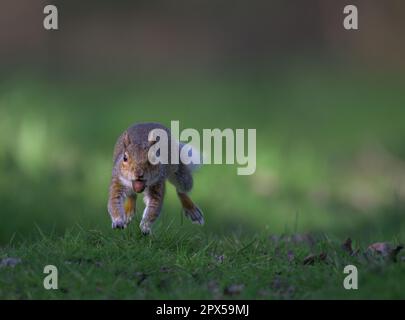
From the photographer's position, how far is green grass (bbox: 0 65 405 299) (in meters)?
5.76

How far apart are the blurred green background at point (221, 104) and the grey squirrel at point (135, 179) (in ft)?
0.78

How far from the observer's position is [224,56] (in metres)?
18.4

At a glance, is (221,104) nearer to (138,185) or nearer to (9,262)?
(138,185)

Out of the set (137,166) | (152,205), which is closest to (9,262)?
(137,166)

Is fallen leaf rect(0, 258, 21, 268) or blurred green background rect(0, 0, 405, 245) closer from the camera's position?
fallen leaf rect(0, 258, 21, 268)

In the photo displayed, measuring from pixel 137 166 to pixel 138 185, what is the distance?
151mm

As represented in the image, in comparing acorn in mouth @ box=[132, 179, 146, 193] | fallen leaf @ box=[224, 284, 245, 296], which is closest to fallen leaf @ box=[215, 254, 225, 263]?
fallen leaf @ box=[224, 284, 245, 296]

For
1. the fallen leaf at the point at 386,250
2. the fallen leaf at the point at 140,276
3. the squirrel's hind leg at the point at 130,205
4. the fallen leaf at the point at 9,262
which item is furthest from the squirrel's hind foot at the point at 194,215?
the fallen leaf at the point at 9,262

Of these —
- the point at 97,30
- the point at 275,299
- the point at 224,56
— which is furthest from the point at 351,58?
the point at 275,299

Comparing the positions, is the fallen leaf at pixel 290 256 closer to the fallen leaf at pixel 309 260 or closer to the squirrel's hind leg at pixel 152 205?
the fallen leaf at pixel 309 260

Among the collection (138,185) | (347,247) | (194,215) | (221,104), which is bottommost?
(347,247)

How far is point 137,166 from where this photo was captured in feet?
22.0

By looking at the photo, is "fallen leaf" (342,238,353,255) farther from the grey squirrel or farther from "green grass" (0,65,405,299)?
the grey squirrel
